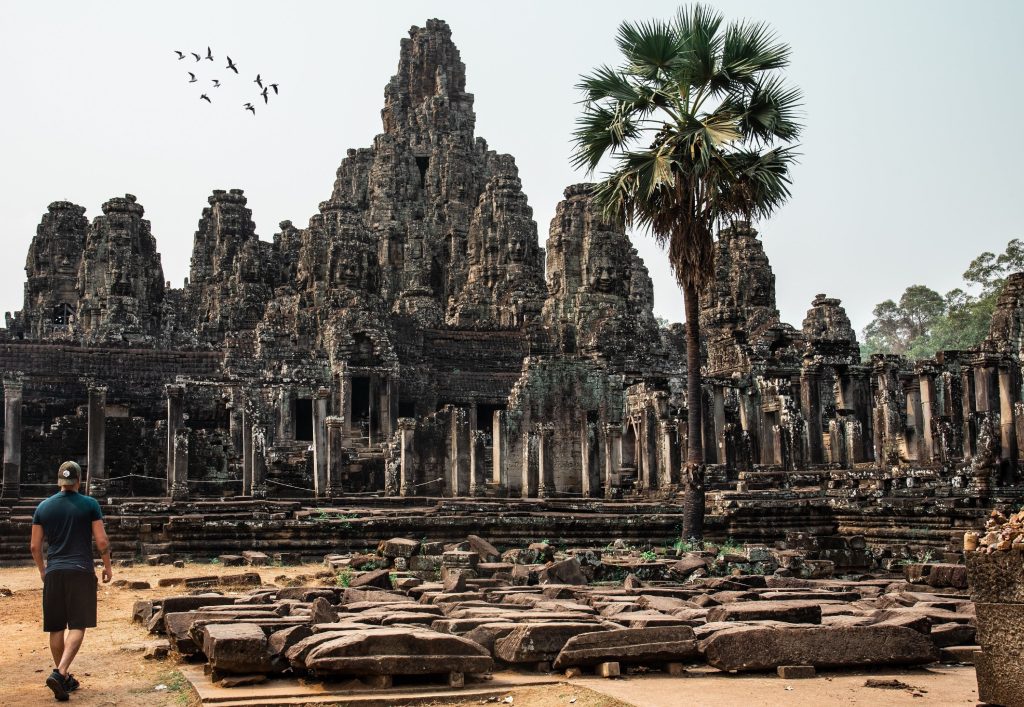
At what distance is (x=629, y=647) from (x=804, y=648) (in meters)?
1.14

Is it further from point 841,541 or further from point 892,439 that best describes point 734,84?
point 892,439

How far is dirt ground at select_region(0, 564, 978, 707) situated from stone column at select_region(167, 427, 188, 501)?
Answer: 1651 centimetres

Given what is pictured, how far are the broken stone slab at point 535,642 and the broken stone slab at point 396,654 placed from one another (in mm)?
304

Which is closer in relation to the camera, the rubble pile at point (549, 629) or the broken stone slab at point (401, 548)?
the rubble pile at point (549, 629)

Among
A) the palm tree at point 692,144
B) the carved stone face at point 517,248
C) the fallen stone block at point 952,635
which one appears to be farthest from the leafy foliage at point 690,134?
A: the carved stone face at point 517,248

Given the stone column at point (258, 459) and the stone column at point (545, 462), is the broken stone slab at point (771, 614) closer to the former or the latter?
the stone column at point (258, 459)

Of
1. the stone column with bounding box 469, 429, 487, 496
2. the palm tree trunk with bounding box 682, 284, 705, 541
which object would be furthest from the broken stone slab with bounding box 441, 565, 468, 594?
the stone column with bounding box 469, 429, 487, 496

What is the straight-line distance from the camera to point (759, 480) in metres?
25.1

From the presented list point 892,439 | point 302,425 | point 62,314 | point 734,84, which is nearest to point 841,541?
point 734,84

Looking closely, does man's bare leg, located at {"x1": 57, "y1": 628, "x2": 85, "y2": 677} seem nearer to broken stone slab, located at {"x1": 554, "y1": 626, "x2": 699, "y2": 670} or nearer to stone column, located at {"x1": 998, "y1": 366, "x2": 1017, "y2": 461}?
broken stone slab, located at {"x1": 554, "y1": 626, "x2": 699, "y2": 670}

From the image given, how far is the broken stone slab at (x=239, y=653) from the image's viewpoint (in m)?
7.42

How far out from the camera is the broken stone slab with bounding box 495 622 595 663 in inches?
309

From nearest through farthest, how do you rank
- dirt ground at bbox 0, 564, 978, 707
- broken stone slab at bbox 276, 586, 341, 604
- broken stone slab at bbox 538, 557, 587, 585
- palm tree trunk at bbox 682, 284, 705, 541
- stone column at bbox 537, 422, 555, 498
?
dirt ground at bbox 0, 564, 978, 707 → broken stone slab at bbox 276, 586, 341, 604 → broken stone slab at bbox 538, 557, 587, 585 → palm tree trunk at bbox 682, 284, 705, 541 → stone column at bbox 537, 422, 555, 498

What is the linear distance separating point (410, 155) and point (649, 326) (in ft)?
77.3
